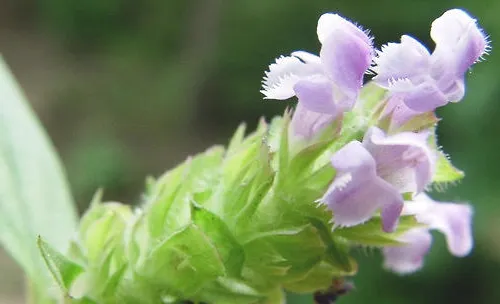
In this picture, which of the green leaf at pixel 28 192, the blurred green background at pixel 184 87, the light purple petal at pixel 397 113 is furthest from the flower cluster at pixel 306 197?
the blurred green background at pixel 184 87

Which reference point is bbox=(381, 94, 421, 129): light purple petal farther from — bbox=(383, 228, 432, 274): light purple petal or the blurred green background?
the blurred green background

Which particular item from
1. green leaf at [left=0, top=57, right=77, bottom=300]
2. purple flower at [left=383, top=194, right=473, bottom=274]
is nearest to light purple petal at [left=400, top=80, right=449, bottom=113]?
purple flower at [left=383, top=194, right=473, bottom=274]

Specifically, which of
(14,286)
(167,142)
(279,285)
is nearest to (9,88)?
(279,285)

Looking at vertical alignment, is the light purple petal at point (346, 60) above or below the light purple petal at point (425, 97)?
above

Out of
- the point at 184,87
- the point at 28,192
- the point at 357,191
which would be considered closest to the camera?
the point at 357,191

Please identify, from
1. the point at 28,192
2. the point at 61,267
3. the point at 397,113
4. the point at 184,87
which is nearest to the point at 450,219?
the point at 397,113

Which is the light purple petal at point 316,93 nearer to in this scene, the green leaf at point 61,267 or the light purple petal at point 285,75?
the light purple petal at point 285,75

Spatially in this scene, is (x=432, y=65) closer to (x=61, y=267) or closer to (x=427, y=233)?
(x=427, y=233)
